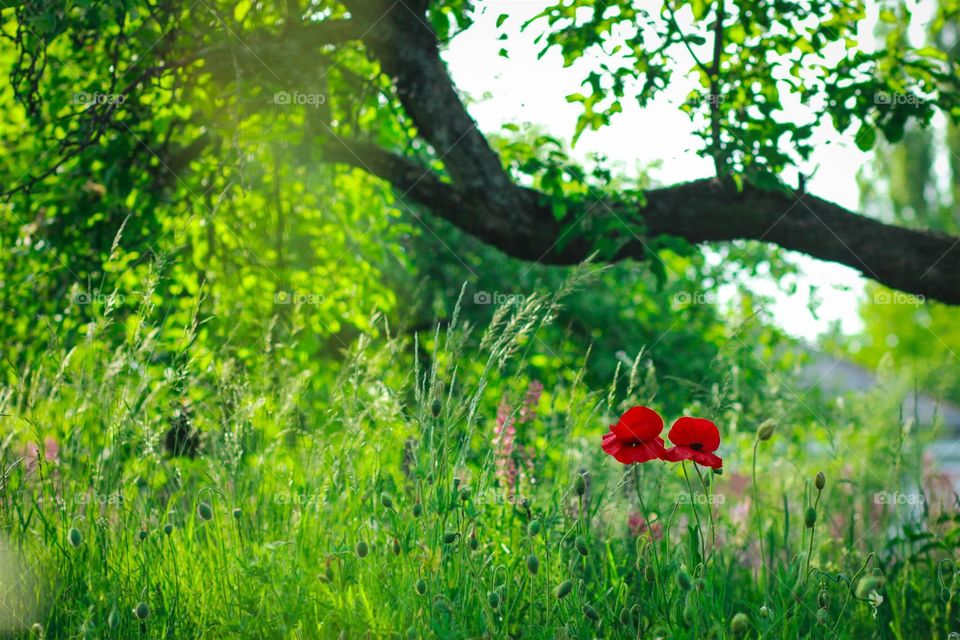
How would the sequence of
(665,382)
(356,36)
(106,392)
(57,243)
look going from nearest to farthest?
(106,392) < (356,36) < (57,243) < (665,382)

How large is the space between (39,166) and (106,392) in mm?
3180

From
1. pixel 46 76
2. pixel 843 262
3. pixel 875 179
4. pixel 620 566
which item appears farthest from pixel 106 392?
pixel 875 179

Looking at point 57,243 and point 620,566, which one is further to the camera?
point 57,243

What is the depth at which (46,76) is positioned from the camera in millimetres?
5074

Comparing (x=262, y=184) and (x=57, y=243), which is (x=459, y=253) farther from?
(x=57, y=243)

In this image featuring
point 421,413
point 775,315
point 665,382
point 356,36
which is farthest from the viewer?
point 775,315

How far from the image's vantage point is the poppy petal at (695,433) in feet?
7.21

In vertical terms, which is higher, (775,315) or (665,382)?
(775,315)

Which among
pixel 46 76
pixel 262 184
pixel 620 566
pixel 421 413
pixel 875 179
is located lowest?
pixel 620 566
